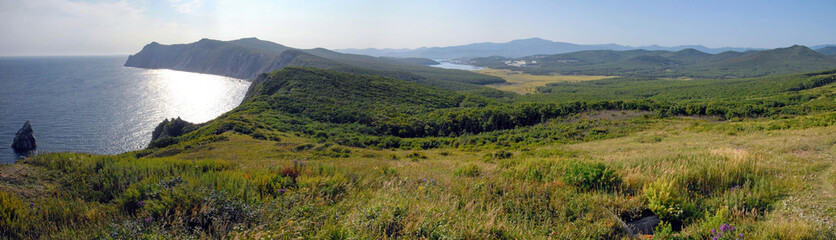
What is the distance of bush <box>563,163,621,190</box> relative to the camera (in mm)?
6207

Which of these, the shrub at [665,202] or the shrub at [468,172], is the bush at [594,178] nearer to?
the shrub at [665,202]

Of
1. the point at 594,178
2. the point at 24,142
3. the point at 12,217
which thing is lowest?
the point at 24,142

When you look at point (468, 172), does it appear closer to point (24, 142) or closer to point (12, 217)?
point (12, 217)

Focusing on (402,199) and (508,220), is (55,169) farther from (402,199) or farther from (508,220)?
(508,220)

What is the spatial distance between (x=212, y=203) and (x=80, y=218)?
5.43 ft

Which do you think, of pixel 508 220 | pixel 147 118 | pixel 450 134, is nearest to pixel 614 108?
pixel 450 134

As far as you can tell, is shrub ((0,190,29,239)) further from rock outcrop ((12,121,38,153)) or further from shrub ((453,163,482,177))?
rock outcrop ((12,121,38,153))

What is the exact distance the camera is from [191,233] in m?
4.04

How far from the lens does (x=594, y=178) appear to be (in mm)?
6270

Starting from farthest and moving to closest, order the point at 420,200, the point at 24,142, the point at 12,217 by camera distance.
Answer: the point at 24,142
the point at 420,200
the point at 12,217

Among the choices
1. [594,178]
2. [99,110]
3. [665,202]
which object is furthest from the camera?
[99,110]

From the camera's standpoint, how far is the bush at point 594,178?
6207 millimetres

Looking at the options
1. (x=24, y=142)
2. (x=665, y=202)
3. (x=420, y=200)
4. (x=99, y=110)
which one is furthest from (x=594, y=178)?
(x=99, y=110)

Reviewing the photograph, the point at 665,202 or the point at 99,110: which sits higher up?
the point at 665,202
